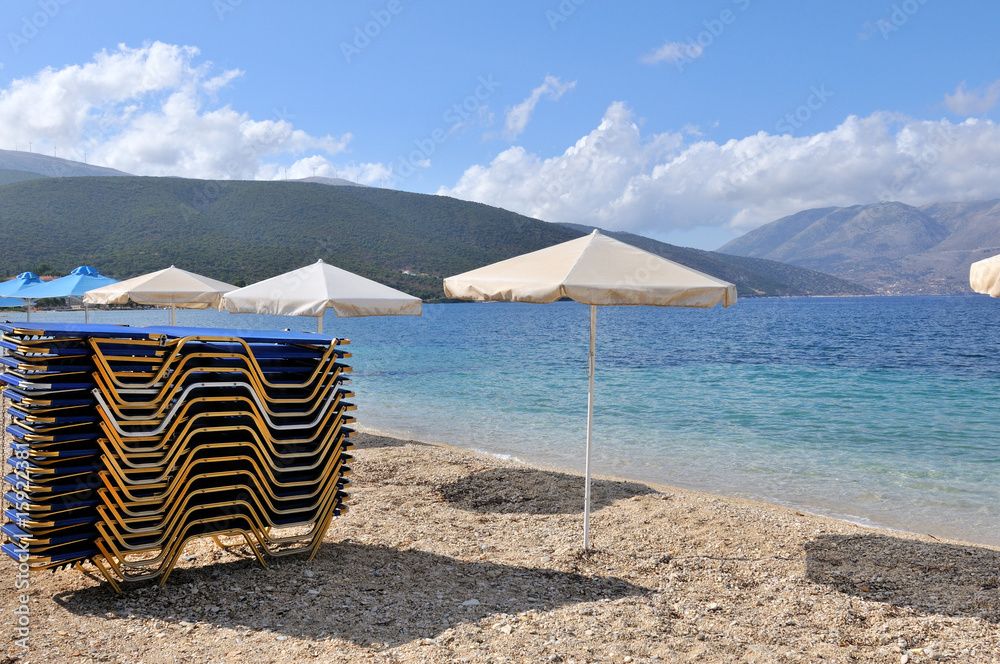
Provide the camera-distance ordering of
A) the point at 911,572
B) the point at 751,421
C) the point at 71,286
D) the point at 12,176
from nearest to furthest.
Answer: the point at 911,572
the point at 71,286
the point at 751,421
the point at 12,176

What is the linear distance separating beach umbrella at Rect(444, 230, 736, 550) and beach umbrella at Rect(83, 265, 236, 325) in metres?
7.13

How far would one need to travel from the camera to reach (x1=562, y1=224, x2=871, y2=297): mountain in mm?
117188

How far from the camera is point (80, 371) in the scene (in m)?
3.38

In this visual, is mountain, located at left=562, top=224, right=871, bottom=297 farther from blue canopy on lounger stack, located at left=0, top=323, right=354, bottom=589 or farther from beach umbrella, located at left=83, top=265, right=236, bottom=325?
blue canopy on lounger stack, located at left=0, top=323, right=354, bottom=589

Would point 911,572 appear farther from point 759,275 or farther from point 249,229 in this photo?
point 759,275

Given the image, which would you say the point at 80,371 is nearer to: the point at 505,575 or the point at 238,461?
the point at 238,461

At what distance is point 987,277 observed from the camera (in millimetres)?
4035

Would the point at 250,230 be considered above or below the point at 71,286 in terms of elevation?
above

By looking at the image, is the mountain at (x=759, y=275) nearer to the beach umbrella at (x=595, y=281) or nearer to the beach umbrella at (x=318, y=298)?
the beach umbrella at (x=318, y=298)

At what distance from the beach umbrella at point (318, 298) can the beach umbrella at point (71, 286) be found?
241 inches

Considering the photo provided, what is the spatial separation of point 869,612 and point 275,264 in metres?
67.6

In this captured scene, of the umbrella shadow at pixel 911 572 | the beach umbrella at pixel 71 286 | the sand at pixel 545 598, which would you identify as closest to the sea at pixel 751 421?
the umbrella shadow at pixel 911 572

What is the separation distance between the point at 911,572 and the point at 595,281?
10.2ft

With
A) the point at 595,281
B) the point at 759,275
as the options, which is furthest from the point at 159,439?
the point at 759,275
